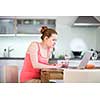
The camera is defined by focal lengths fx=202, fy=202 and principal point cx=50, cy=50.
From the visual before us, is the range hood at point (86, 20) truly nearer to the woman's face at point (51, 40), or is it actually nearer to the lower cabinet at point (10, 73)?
the woman's face at point (51, 40)

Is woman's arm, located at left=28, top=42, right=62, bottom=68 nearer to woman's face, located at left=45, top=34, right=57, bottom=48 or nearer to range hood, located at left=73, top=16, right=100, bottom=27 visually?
woman's face, located at left=45, top=34, right=57, bottom=48

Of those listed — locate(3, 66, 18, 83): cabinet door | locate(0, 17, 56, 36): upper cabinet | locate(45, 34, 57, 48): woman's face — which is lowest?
locate(3, 66, 18, 83): cabinet door

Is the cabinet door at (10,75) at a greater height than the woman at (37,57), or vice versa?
the woman at (37,57)

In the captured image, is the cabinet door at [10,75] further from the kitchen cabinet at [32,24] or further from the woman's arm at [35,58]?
the kitchen cabinet at [32,24]

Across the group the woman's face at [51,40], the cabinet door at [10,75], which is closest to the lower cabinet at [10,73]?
the cabinet door at [10,75]

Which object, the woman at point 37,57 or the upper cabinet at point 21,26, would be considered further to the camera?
the upper cabinet at point 21,26

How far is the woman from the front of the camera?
23.6 inches

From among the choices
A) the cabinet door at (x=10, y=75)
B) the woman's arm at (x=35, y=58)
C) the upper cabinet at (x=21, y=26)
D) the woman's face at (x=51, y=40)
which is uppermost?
the upper cabinet at (x=21, y=26)

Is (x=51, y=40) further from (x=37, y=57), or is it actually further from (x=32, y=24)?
(x=32, y=24)

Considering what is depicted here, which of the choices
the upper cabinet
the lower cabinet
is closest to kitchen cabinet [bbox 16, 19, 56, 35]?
the upper cabinet

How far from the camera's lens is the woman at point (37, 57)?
1.96 feet

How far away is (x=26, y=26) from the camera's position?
2.84 feet
